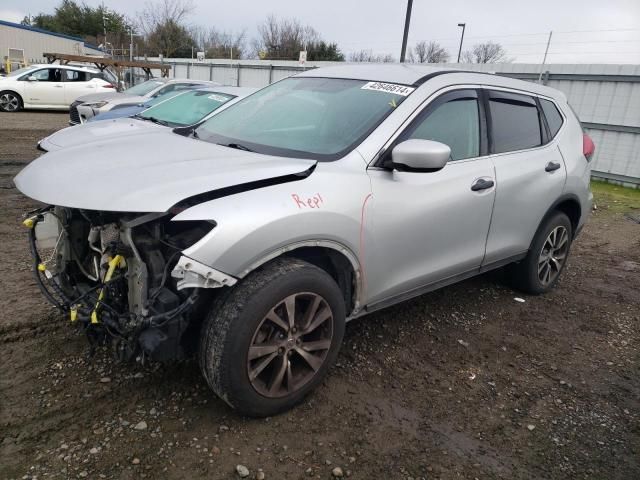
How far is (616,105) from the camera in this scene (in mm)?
10820

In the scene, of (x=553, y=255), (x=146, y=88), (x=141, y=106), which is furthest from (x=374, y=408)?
(x=146, y=88)

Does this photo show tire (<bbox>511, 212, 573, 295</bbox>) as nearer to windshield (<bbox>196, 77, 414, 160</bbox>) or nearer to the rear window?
the rear window

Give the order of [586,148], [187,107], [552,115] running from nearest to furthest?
[552,115] → [586,148] → [187,107]

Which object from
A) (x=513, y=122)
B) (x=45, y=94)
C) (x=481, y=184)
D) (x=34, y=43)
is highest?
(x=34, y=43)

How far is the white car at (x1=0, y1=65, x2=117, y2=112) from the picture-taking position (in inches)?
654

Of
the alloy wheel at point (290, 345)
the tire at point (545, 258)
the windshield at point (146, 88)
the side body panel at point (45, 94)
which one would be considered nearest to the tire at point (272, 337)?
the alloy wheel at point (290, 345)

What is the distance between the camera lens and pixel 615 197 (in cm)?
988

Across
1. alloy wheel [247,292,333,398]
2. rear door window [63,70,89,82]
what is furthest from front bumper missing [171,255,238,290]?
rear door window [63,70,89,82]

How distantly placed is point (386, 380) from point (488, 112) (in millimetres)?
2050

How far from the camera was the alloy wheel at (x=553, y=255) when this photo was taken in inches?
174

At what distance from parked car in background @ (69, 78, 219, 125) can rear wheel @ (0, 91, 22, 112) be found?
21.8ft

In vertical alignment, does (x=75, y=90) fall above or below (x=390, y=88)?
below

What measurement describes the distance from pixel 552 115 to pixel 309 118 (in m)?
2.37

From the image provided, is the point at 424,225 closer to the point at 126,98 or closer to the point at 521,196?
the point at 521,196
